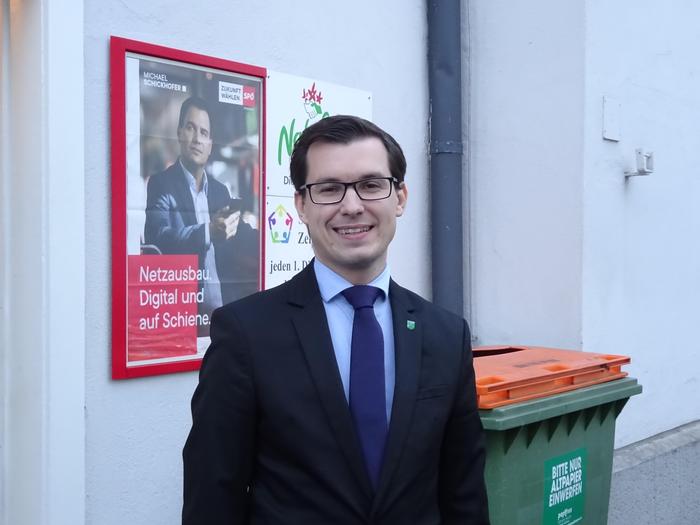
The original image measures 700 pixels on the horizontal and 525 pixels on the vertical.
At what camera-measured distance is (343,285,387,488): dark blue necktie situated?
71.5 inches

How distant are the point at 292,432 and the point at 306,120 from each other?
97.7 inches

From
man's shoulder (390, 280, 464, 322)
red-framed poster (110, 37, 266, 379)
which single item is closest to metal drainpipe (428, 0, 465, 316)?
red-framed poster (110, 37, 266, 379)

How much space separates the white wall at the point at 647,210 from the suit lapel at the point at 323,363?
2980 millimetres

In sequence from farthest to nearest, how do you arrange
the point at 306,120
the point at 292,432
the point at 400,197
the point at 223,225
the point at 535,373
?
the point at 306,120 → the point at 223,225 → the point at 535,373 → the point at 400,197 → the point at 292,432

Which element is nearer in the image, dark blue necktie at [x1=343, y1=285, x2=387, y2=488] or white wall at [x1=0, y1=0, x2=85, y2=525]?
dark blue necktie at [x1=343, y1=285, x2=387, y2=488]

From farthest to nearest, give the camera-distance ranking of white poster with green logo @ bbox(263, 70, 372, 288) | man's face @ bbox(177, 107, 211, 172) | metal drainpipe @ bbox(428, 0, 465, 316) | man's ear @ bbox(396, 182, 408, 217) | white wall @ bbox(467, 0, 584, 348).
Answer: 1. metal drainpipe @ bbox(428, 0, 465, 316)
2. white wall @ bbox(467, 0, 584, 348)
3. white poster with green logo @ bbox(263, 70, 372, 288)
4. man's face @ bbox(177, 107, 211, 172)
5. man's ear @ bbox(396, 182, 408, 217)

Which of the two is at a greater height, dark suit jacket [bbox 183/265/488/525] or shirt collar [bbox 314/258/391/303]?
shirt collar [bbox 314/258/391/303]

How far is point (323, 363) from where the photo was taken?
6.01ft

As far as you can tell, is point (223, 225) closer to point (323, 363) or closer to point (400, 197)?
point (400, 197)

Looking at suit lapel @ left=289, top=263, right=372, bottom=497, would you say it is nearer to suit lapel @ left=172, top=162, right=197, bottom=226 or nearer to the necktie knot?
the necktie knot

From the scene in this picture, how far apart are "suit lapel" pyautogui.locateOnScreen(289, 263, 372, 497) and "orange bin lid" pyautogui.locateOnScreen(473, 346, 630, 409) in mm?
1065

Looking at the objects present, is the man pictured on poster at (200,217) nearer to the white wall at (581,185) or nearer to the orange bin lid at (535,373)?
the orange bin lid at (535,373)

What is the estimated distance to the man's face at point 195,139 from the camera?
3457 millimetres

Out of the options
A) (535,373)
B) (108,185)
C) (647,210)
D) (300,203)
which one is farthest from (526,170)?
(300,203)
